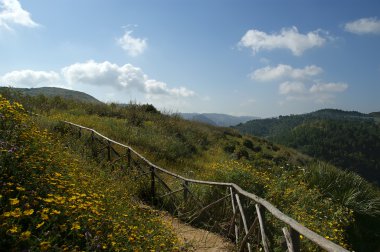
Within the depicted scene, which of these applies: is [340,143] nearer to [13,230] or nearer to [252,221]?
[252,221]

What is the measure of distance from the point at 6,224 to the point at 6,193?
0.85m

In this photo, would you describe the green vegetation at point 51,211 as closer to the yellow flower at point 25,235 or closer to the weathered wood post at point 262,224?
the yellow flower at point 25,235

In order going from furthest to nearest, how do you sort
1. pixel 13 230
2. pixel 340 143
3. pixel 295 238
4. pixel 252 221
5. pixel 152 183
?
pixel 340 143, pixel 152 183, pixel 252 221, pixel 295 238, pixel 13 230

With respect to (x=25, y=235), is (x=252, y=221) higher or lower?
lower

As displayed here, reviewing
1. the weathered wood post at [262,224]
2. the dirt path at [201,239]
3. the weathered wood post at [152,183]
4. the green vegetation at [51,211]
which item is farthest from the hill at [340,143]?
the green vegetation at [51,211]

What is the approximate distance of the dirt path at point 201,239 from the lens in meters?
6.03

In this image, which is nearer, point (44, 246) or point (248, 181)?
point (44, 246)

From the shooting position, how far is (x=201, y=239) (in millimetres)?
6453

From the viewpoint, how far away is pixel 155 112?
25.8m

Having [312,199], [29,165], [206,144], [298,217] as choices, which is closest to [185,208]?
[298,217]

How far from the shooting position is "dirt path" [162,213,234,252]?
19.8 ft

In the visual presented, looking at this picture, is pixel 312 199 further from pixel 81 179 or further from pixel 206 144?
pixel 206 144

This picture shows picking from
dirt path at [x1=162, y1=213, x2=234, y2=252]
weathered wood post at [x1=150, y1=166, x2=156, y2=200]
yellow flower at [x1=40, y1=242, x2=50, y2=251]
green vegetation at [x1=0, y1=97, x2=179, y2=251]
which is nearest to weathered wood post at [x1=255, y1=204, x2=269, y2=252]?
green vegetation at [x1=0, y1=97, x2=179, y2=251]

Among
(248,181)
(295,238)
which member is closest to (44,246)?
(295,238)
